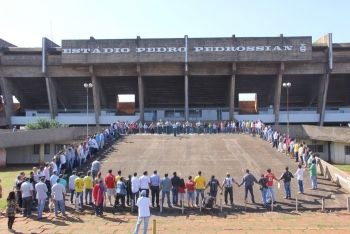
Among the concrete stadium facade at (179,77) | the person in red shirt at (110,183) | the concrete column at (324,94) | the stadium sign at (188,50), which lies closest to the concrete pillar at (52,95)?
the concrete stadium facade at (179,77)

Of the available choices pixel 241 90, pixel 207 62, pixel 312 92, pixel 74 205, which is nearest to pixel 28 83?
pixel 207 62

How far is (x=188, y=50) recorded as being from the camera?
4778cm

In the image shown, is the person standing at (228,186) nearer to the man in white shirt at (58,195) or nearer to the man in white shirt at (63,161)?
the man in white shirt at (58,195)

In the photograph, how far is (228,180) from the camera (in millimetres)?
17234

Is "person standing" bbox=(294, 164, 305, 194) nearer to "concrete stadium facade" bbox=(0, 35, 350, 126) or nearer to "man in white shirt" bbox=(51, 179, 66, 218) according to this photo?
"man in white shirt" bbox=(51, 179, 66, 218)

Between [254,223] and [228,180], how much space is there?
271 cm

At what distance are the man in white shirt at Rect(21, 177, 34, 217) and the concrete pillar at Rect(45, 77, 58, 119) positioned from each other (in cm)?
3603

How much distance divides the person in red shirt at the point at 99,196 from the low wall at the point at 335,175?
405 inches

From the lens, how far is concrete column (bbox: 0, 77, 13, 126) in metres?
51.5

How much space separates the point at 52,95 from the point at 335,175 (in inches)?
1501

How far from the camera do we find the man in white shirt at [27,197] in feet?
52.4

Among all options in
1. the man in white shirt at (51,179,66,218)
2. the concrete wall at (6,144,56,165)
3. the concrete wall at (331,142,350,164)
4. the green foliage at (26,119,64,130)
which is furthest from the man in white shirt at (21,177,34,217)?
the concrete wall at (331,142,350,164)

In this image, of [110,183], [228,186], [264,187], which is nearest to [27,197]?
[110,183]

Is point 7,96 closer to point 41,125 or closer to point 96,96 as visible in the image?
point 96,96
